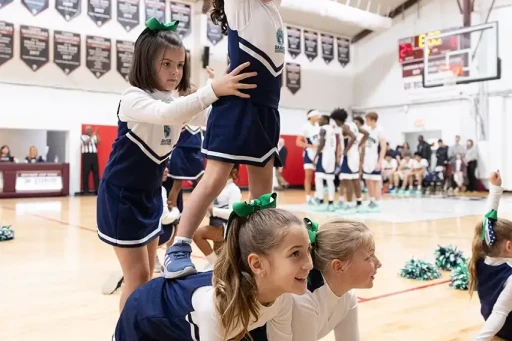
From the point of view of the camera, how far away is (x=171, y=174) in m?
4.18

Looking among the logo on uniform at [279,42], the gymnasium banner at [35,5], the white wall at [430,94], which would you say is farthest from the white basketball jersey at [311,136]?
the logo on uniform at [279,42]

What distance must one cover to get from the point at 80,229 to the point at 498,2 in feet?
38.9

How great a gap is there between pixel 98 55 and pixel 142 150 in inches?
422

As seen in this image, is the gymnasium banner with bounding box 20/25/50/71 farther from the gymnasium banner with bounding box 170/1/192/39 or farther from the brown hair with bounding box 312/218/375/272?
the brown hair with bounding box 312/218/375/272

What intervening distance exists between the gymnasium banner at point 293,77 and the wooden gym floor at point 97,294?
9742 millimetres

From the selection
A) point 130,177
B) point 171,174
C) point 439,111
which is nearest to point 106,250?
point 171,174

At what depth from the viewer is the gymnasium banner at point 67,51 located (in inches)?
451

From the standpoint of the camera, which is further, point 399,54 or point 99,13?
point 399,54

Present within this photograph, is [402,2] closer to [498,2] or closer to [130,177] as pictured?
[498,2]

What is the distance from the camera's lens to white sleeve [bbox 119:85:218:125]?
186 cm

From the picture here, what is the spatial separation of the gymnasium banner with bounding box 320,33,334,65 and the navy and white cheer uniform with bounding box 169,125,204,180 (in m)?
12.3

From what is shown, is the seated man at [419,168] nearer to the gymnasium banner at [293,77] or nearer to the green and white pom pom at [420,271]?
the gymnasium banner at [293,77]

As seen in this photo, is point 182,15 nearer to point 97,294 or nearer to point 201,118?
point 97,294

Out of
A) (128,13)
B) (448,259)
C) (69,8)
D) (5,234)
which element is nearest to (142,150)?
(448,259)
